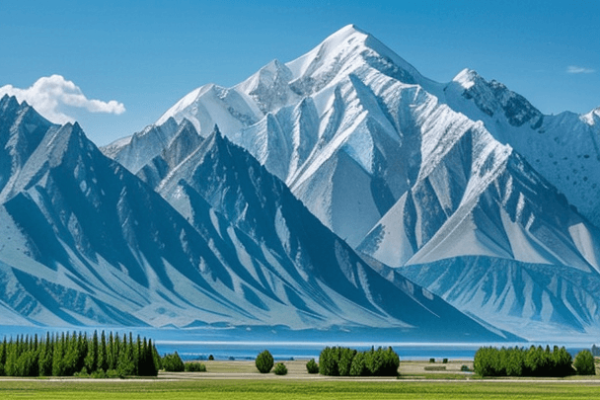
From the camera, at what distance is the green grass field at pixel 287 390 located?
92125 millimetres

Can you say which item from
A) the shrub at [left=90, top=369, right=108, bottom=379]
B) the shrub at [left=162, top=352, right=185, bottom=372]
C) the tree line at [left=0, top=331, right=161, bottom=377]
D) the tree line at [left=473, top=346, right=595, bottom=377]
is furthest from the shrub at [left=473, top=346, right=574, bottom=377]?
the shrub at [left=90, top=369, right=108, bottom=379]

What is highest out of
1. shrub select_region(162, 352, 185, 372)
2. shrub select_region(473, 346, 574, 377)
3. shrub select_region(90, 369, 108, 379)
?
shrub select_region(162, 352, 185, 372)

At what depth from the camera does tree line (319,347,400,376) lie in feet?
398

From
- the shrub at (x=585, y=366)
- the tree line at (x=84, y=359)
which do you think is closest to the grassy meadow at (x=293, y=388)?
the tree line at (x=84, y=359)

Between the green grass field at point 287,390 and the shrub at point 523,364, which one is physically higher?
the shrub at point 523,364

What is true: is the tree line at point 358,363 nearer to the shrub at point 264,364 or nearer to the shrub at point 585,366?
the shrub at point 264,364

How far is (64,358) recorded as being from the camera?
11338 cm

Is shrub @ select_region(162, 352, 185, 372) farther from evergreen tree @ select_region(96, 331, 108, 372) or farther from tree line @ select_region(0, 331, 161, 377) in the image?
evergreen tree @ select_region(96, 331, 108, 372)

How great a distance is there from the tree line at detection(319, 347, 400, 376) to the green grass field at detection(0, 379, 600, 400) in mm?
8156

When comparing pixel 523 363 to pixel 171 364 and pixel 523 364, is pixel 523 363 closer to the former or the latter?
pixel 523 364

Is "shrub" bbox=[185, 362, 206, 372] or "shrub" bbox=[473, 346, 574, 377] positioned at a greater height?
"shrub" bbox=[185, 362, 206, 372]

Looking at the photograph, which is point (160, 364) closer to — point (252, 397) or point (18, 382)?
point (18, 382)

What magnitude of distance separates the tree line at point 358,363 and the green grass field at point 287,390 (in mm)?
8156

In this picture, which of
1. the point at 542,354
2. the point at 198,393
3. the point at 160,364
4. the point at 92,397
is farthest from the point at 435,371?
the point at 92,397
